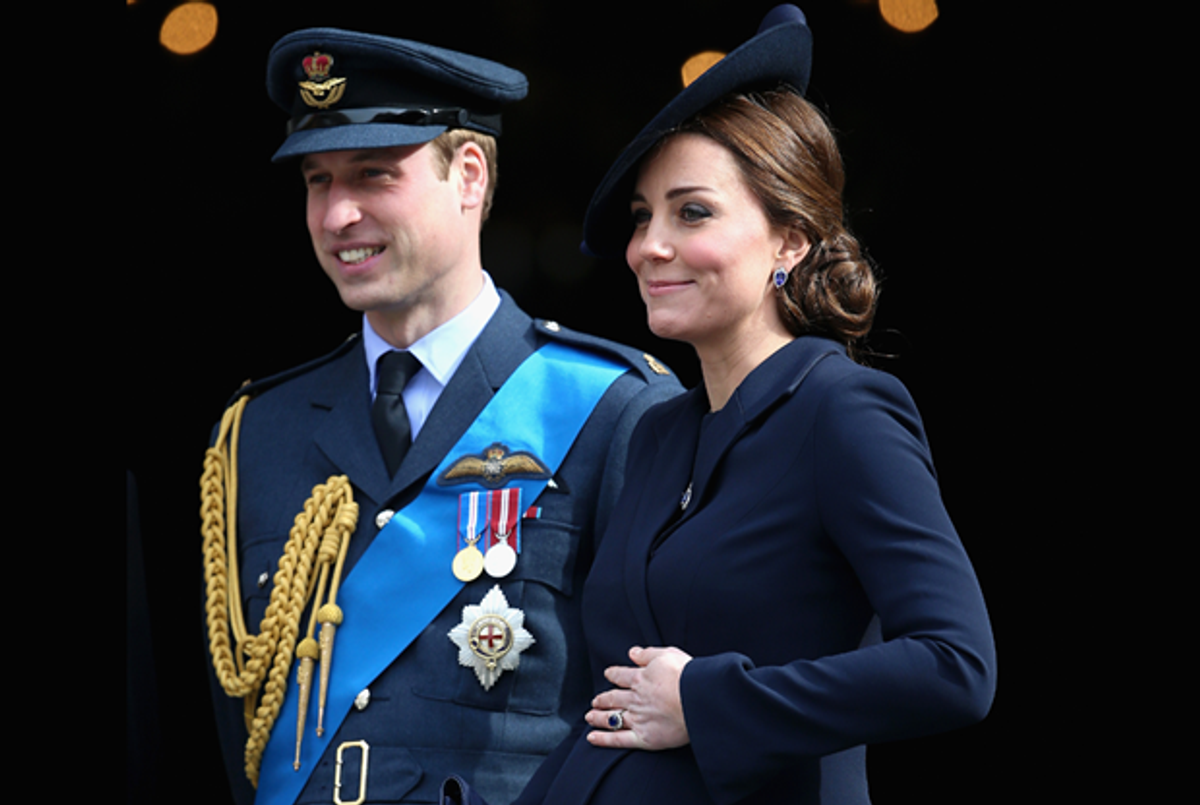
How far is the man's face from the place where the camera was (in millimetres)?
2801

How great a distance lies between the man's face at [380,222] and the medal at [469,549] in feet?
1.44

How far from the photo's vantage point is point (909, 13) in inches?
127

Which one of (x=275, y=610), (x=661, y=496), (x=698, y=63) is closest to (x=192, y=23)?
(x=698, y=63)

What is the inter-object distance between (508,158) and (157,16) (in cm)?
98

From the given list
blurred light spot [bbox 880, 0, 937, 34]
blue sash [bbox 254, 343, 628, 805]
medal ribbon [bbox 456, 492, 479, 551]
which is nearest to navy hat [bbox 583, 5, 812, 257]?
blue sash [bbox 254, 343, 628, 805]

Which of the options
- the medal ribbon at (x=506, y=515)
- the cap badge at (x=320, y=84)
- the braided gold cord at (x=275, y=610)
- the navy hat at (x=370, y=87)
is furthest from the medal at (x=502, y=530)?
the cap badge at (x=320, y=84)

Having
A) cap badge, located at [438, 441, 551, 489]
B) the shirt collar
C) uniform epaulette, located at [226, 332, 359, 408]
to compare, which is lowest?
cap badge, located at [438, 441, 551, 489]

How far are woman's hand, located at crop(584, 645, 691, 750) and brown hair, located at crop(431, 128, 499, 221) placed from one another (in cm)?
125

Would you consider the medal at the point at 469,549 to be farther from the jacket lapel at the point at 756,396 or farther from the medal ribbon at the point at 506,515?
the jacket lapel at the point at 756,396

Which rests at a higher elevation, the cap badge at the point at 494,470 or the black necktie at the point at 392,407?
the black necktie at the point at 392,407

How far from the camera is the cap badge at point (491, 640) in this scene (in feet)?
8.58

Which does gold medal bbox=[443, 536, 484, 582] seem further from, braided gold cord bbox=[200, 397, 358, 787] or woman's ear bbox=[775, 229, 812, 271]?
woman's ear bbox=[775, 229, 812, 271]

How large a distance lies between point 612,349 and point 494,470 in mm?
389

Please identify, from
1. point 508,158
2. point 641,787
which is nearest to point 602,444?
point 641,787
